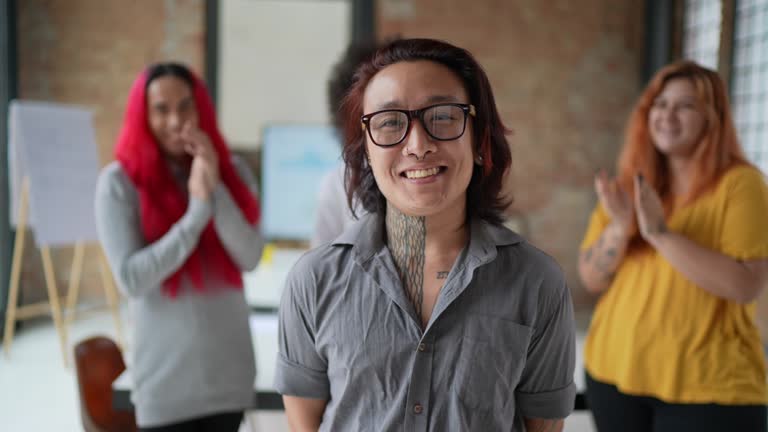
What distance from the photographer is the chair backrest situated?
1881mm

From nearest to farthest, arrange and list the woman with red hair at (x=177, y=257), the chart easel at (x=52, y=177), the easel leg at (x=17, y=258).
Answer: the woman with red hair at (x=177, y=257) < the chart easel at (x=52, y=177) < the easel leg at (x=17, y=258)

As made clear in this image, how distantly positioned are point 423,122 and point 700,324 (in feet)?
3.48

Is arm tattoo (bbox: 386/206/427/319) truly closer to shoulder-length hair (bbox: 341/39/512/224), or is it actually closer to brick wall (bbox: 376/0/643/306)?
shoulder-length hair (bbox: 341/39/512/224)

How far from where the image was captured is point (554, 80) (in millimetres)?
5426

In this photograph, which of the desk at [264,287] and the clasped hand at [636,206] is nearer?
the clasped hand at [636,206]

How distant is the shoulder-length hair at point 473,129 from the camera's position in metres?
0.94

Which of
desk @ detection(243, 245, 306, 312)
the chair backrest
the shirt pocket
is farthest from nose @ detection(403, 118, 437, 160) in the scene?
desk @ detection(243, 245, 306, 312)

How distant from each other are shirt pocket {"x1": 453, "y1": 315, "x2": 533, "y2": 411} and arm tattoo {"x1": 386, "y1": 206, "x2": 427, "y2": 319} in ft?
0.33

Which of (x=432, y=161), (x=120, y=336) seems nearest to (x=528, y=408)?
A: (x=432, y=161)

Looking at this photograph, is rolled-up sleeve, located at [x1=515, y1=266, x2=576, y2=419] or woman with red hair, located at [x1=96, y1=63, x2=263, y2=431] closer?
rolled-up sleeve, located at [x1=515, y1=266, x2=576, y2=419]

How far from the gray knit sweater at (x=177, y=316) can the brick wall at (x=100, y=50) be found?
400 centimetres

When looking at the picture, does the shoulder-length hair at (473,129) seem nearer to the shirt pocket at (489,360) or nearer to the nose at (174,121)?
the shirt pocket at (489,360)

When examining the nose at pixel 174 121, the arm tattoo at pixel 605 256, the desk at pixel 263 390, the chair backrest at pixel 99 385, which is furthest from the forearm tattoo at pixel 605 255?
the chair backrest at pixel 99 385

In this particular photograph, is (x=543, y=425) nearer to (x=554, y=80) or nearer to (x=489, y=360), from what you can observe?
(x=489, y=360)
